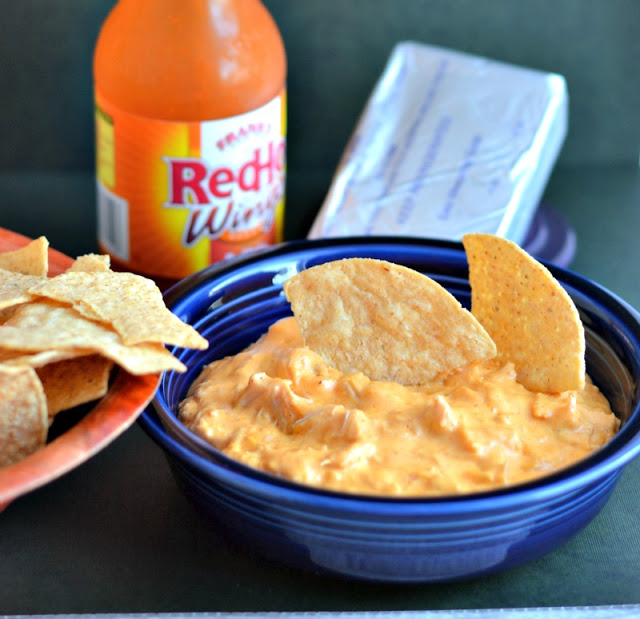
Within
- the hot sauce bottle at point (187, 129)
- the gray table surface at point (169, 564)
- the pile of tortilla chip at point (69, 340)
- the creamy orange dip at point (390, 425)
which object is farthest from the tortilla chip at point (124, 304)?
the hot sauce bottle at point (187, 129)

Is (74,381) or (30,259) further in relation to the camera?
(30,259)

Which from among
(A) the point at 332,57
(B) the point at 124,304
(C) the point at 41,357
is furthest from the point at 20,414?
(A) the point at 332,57

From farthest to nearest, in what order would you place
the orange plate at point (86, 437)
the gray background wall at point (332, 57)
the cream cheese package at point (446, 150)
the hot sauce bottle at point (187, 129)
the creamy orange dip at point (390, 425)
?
the gray background wall at point (332, 57)
the cream cheese package at point (446, 150)
the hot sauce bottle at point (187, 129)
the creamy orange dip at point (390, 425)
the orange plate at point (86, 437)

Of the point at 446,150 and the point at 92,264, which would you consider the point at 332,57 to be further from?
the point at 92,264

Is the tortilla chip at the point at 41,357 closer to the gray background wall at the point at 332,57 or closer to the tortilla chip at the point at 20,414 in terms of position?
the tortilla chip at the point at 20,414

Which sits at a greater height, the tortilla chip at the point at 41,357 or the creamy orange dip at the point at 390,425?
the tortilla chip at the point at 41,357

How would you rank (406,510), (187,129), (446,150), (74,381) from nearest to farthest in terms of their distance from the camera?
(406,510) < (74,381) < (187,129) < (446,150)

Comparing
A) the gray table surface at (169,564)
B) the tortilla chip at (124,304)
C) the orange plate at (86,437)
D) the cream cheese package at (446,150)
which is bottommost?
the gray table surface at (169,564)

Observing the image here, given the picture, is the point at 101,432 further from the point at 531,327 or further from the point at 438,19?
the point at 438,19

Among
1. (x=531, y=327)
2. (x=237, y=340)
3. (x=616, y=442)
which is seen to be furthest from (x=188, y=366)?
(x=616, y=442)
